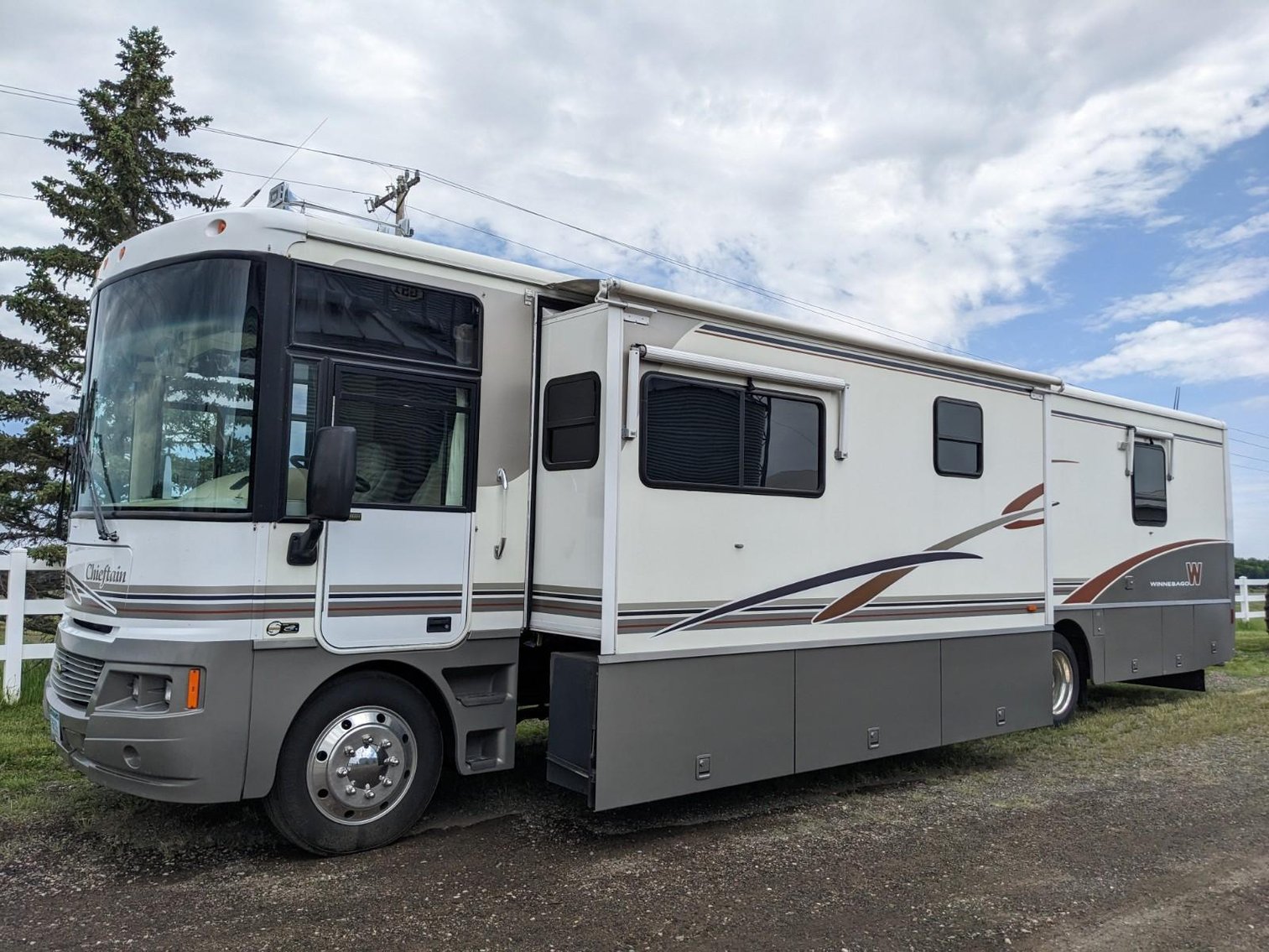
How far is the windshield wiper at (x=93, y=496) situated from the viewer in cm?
493

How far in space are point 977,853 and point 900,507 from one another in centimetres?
238

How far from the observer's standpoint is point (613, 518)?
5254 millimetres

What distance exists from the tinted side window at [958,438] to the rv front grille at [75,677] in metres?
5.45

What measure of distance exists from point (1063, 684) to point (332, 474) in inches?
282

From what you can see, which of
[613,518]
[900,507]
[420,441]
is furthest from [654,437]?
[900,507]

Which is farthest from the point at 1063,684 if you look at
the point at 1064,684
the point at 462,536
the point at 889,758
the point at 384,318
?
the point at 384,318

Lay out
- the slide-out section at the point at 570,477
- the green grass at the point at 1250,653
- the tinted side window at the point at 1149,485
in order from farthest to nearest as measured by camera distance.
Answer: the green grass at the point at 1250,653 → the tinted side window at the point at 1149,485 → the slide-out section at the point at 570,477

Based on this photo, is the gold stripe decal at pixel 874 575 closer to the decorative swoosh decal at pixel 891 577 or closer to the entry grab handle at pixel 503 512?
the decorative swoosh decal at pixel 891 577

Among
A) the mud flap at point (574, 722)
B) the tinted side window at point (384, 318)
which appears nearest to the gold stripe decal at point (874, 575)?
the mud flap at point (574, 722)

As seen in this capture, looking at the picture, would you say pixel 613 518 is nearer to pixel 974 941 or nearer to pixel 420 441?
pixel 420 441

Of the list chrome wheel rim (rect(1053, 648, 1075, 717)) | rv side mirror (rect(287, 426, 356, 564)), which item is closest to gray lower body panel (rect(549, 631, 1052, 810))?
chrome wheel rim (rect(1053, 648, 1075, 717))

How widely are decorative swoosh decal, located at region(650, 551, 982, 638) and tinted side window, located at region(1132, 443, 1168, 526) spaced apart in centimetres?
342

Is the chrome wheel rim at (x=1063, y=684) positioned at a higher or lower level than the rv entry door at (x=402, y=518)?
lower

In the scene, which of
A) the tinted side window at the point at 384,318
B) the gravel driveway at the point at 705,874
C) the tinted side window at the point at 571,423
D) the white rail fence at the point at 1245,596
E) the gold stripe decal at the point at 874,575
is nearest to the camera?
the gravel driveway at the point at 705,874
